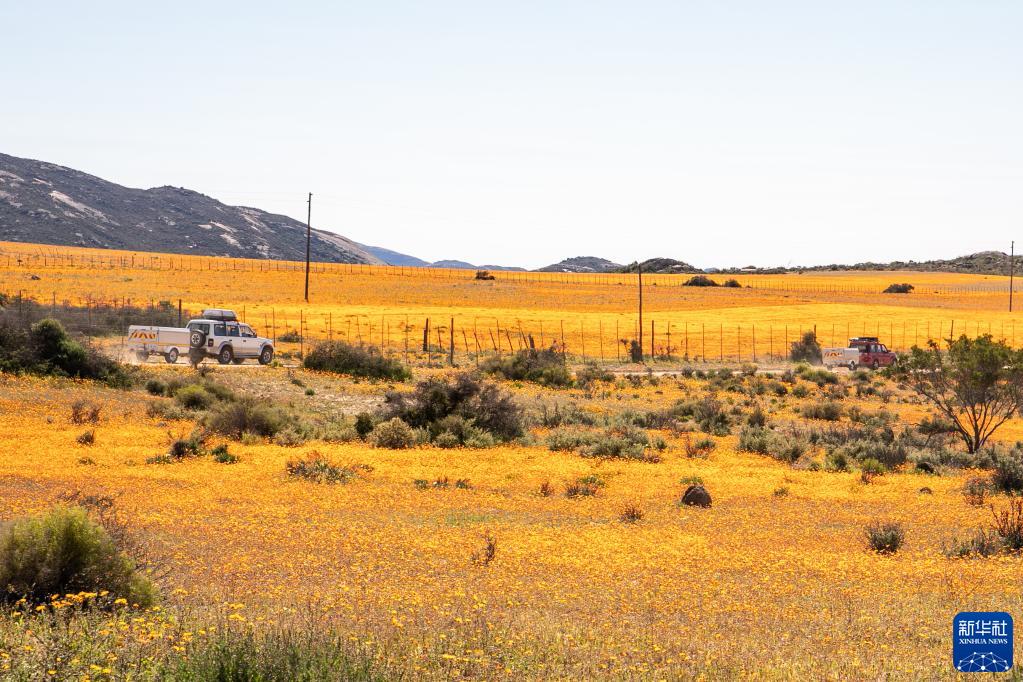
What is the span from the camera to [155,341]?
42469 millimetres

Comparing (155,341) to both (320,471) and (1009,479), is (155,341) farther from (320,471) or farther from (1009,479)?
(1009,479)

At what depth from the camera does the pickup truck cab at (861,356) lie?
5753 centimetres

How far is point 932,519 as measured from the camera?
1680cm

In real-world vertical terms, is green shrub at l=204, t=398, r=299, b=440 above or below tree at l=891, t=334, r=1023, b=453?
below

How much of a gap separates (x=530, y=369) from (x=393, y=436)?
22.0m

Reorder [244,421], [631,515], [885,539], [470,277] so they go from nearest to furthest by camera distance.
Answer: [885,539] → [631,515] → [244,421] → [470,277]

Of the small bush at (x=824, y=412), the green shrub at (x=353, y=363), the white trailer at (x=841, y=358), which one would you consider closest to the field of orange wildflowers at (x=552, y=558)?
the small bush at (x=824, y=412)

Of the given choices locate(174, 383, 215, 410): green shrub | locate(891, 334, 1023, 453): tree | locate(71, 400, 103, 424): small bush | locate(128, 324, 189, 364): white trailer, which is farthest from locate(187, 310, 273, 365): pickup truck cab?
locate(891, 334, 1023, 453): tree

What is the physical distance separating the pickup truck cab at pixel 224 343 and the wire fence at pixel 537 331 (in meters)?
9.31

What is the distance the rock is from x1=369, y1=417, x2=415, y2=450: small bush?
9.79 meters

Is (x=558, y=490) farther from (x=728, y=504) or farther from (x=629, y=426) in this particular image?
(x=629, y=426)

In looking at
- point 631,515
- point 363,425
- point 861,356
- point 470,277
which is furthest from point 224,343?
point 470,277

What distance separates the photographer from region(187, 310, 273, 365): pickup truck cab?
4278cm

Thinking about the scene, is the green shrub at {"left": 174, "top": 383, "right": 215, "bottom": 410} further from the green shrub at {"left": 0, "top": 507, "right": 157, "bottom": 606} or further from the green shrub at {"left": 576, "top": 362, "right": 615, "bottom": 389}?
the green shrub at {"left": 0, "top": 507, "right": 157, "bottom": 606}
